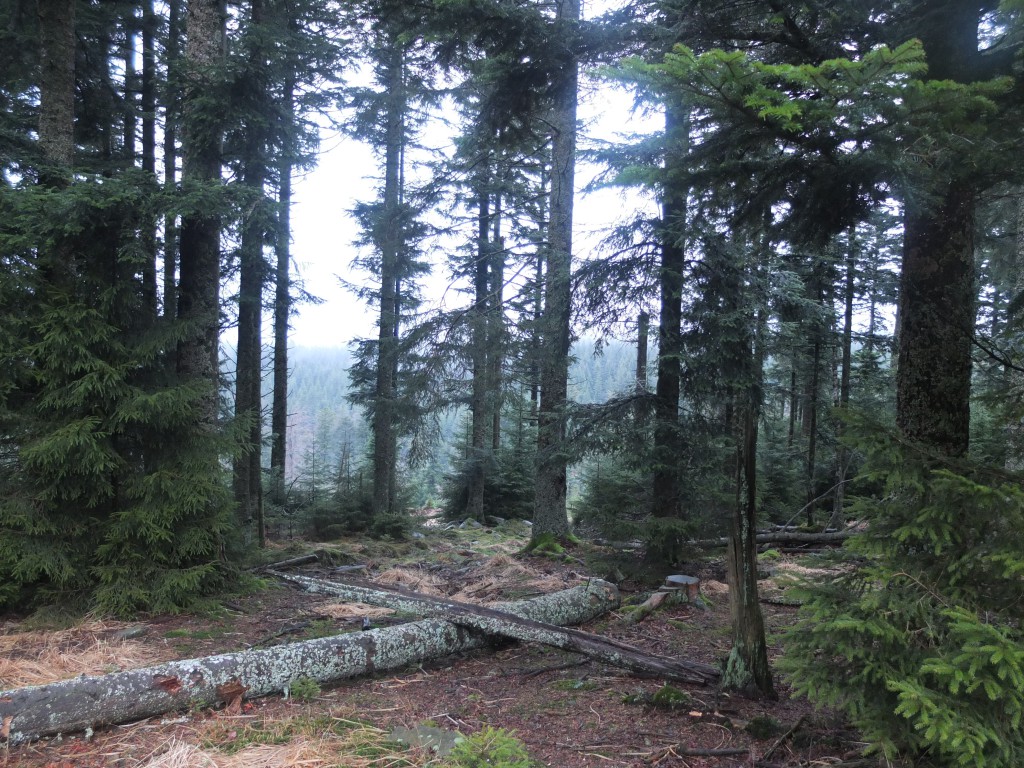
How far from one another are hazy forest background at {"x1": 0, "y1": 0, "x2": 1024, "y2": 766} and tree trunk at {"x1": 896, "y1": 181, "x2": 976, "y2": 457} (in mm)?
21

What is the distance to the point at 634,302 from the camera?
827 cm

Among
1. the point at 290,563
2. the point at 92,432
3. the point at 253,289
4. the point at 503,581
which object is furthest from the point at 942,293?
the point at 253,289

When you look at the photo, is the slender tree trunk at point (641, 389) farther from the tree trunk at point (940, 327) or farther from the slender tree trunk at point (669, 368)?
the tree trunk at point (940, 327)

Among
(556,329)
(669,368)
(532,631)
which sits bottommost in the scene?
(532,631)

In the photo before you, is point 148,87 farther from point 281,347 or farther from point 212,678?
point 212,678

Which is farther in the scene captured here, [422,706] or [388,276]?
[388,276]

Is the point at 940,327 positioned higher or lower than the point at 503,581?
higher

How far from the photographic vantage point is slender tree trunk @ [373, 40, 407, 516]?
44.5 ft

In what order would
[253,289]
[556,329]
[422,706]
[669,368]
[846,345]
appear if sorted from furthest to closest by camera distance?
[846,345] < [253,289] < [556,329] < [669,368] < [422,706]

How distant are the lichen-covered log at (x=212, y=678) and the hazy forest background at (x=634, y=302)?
2582 mm

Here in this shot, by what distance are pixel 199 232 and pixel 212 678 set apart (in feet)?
18.1

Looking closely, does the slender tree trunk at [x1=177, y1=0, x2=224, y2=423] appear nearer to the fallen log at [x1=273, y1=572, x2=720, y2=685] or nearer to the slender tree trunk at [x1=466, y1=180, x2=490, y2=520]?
the fallen log at [x1=273, y1=572, x2=720, y2=685]

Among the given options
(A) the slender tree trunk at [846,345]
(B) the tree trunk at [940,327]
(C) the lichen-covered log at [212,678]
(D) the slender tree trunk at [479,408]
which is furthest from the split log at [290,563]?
(A) the slender tree trunk at [846,345]

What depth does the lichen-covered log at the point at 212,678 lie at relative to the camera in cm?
355
